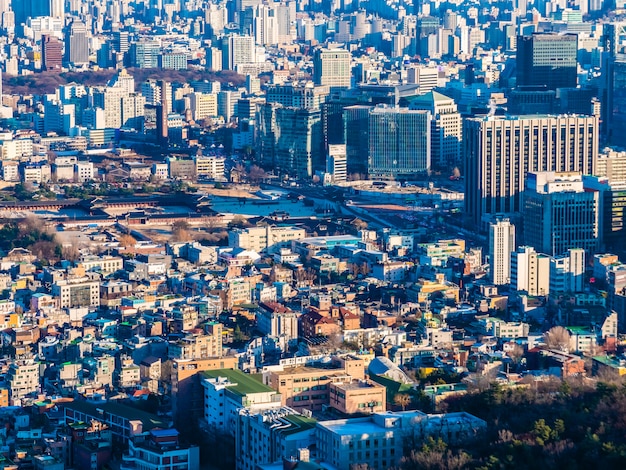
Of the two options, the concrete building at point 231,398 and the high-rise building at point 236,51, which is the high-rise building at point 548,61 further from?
the concrete building at point 231,398

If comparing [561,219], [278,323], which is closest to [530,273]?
[561,219]

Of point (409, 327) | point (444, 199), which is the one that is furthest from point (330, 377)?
point (444, 199)

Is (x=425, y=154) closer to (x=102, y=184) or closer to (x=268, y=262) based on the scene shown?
(x=102, y=184)

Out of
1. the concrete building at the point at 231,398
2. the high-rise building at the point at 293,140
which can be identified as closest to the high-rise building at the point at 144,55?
the high-rise building at the point at 293,140

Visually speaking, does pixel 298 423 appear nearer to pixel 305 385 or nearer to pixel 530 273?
pixel 305 385

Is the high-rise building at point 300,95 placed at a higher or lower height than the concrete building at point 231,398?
higher

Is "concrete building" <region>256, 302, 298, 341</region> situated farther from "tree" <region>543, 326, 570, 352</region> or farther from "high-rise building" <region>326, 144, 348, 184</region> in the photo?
"high-rise building" <region>326, 144, 348, 184</region>
